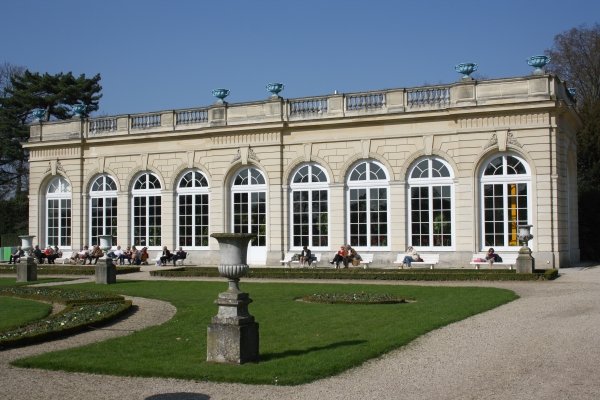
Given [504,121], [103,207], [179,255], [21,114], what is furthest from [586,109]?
[21,114]

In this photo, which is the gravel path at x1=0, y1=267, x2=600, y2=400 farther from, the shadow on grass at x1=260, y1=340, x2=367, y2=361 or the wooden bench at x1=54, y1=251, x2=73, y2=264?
the wooden bench at x1=54, y1=251, x2=73, y2=264

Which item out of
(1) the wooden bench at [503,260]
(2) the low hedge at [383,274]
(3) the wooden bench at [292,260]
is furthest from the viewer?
(3) the wooden bench at [292,260]

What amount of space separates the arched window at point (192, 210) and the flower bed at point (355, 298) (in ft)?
60.8

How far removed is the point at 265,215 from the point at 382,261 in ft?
20.9

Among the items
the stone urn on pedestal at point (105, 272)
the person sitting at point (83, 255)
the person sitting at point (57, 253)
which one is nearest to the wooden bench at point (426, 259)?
the stone urn on pedestal at point (105, 272)

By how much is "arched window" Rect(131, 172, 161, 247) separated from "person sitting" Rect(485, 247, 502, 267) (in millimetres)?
17044

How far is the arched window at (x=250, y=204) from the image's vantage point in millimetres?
35031

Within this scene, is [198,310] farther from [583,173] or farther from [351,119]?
[583,173]

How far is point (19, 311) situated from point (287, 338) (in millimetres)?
7280

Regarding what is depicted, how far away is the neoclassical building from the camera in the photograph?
97.3 feet

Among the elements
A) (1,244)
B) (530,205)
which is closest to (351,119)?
(530,205)

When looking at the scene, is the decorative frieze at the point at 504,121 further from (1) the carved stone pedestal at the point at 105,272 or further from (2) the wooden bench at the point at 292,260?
(1) the carved stone pedestal at the point at 105,272

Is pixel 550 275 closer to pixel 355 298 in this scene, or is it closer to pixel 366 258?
pixel 355 298

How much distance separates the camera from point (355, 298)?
690 inches
